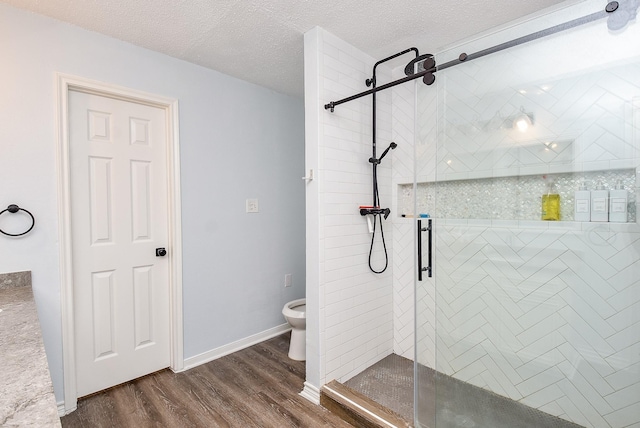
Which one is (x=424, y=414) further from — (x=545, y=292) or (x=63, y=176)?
(x=63, y=176)

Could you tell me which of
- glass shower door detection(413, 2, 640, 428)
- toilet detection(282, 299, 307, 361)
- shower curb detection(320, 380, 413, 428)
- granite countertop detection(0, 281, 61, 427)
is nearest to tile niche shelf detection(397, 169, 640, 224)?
glass shower door detection(413, 2, 640, 428)

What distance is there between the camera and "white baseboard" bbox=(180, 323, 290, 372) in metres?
2.54

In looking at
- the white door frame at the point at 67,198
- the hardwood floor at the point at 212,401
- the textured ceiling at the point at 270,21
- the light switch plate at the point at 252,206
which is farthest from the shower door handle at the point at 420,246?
the white door frame at the point at 67,198

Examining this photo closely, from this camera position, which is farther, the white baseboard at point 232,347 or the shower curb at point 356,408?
the white baseboard at point 232,347

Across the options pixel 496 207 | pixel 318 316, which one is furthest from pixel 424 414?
pixel 496 207

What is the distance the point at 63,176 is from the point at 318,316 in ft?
5.87

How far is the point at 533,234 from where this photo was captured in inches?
67.0

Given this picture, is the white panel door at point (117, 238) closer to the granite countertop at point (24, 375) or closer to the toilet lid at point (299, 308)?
the granite countertop at point (24, 375)

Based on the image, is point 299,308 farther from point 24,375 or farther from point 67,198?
point 24,375

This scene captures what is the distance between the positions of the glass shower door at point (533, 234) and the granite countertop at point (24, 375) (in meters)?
1.63

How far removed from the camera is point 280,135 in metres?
3.17

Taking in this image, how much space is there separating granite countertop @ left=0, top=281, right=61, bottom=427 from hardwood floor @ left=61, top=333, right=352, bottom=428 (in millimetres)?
957

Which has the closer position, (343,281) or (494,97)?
(494,97)

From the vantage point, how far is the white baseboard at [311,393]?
209 centimetres
